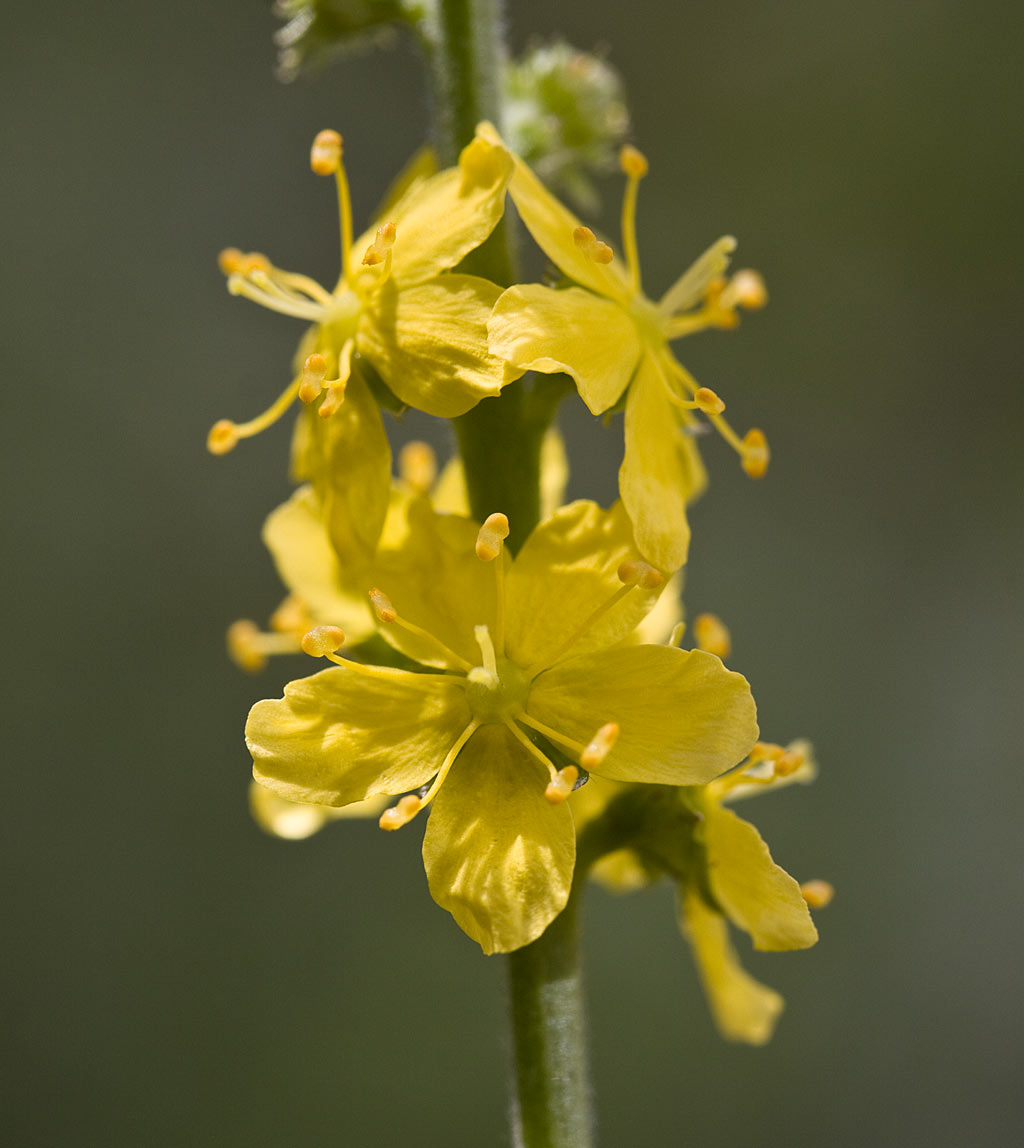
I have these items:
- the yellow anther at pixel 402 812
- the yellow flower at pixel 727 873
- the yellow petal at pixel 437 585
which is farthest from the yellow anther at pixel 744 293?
the yellow anther at pixel 402 812

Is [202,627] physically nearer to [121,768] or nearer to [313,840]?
[121,768]

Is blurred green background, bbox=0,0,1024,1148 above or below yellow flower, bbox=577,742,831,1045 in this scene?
above

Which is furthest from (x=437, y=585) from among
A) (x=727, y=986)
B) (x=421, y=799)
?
(x=727, y=986)

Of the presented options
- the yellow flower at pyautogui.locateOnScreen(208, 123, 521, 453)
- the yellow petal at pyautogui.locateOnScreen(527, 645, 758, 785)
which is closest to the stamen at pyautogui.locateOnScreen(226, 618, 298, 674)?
the yellow flower at pyautogui.locateOnScreen(208, 123, 521, 453)

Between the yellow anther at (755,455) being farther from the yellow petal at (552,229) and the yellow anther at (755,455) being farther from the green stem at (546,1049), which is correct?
the green stem at (546,1049)

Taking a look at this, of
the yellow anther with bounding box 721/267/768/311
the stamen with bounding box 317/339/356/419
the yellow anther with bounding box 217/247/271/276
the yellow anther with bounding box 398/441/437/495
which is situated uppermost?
the yellow anther with bounding box 217/247/271/276

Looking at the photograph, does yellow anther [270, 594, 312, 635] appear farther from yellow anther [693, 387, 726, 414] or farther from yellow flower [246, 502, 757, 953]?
yellow anther [693, 387, 726, 414]

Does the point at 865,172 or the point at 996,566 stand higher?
the point at 865,172

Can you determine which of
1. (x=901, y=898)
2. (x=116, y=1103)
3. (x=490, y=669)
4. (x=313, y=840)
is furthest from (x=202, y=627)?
(x=490, y=669)
